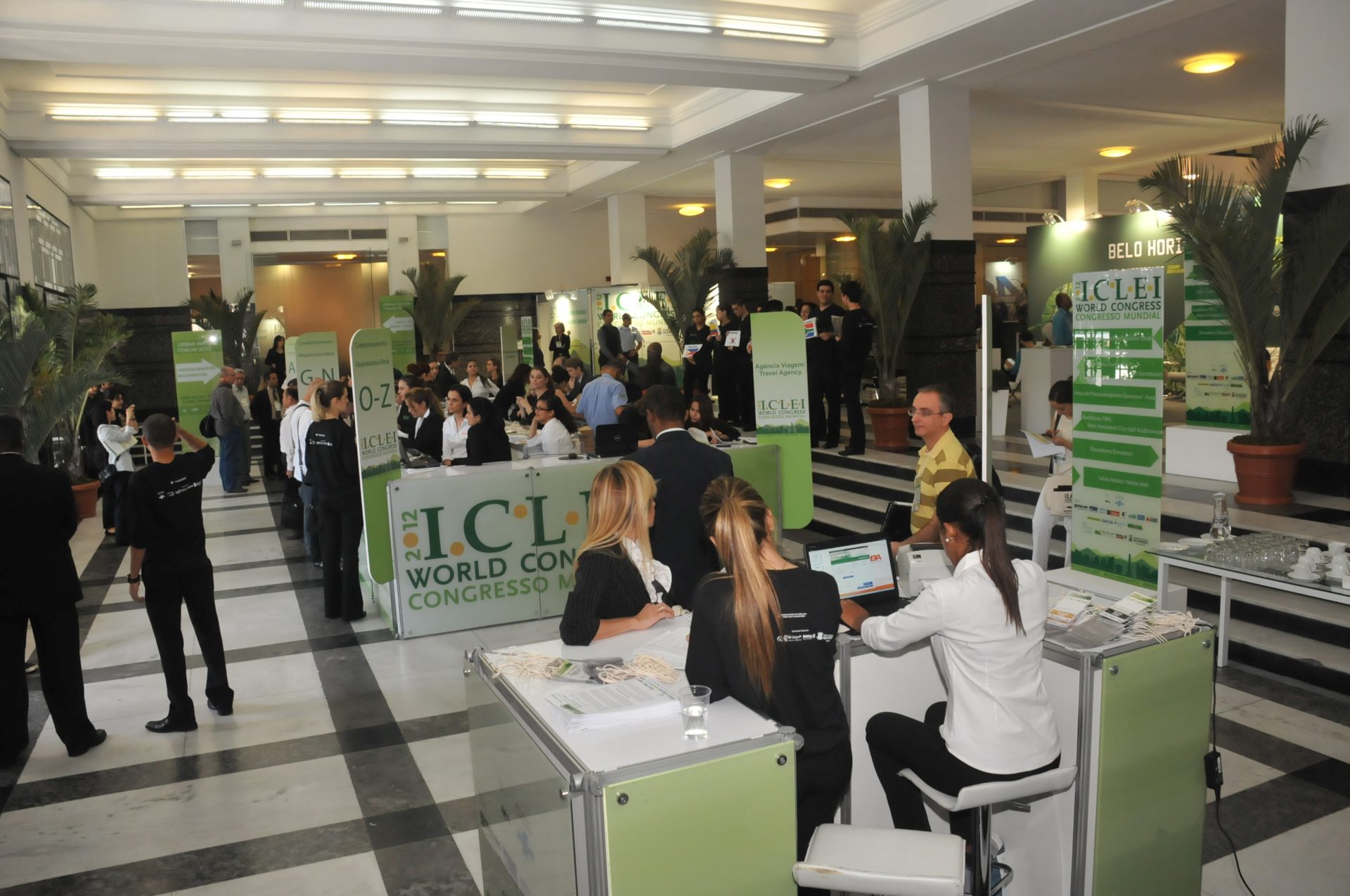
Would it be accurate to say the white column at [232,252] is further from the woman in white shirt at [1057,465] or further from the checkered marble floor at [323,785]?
the woman in white shirt at [1057,465]

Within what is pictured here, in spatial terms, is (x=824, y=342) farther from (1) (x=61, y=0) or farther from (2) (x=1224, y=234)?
(1) (x=61, y=0)

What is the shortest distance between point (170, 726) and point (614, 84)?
8.23m

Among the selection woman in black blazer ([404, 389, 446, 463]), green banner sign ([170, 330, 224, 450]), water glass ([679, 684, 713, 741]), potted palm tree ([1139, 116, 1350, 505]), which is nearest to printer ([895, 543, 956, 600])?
water glass ([679, 684, 713, 741])

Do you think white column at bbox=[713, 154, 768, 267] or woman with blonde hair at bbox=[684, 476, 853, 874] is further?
white column at bbox=[713, 154, 768, 267]

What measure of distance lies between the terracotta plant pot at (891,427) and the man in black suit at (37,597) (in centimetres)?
722

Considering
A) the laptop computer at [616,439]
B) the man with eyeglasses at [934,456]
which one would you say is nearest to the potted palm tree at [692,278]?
the laptop computer at [616,439]

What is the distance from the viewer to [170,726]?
475 centimetres

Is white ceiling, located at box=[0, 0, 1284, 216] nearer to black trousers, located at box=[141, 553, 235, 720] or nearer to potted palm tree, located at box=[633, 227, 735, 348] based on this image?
potted palm tree, located at box=[633, 227, 735, 348]

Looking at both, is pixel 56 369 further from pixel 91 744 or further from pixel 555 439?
pixel 91 744

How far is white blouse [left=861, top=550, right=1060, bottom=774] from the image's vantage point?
2.60m

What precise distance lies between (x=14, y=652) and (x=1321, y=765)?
5.39 m

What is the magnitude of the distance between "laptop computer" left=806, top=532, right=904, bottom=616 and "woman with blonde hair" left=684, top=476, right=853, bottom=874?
0.72m

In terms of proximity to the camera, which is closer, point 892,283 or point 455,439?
point 455,439

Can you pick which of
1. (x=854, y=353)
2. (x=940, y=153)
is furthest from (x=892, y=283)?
(x=940, y=153)
